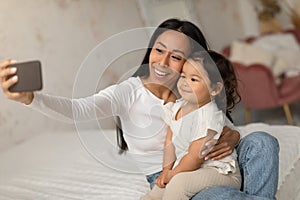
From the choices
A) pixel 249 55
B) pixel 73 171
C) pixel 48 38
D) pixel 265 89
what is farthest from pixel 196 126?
pixel 249 55

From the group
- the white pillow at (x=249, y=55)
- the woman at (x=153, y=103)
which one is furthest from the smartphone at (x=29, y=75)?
the white pillow at (x=249, y=55)

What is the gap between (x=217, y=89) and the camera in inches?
36.4

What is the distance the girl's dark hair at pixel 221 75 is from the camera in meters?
0.91

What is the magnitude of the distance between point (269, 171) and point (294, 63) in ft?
6.49

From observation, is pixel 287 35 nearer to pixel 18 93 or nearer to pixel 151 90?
pixel 151 90

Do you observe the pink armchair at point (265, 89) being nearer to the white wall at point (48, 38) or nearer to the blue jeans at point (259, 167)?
the white wall at point (48, 38)

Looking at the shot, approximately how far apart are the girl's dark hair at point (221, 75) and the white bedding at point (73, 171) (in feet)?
0.76

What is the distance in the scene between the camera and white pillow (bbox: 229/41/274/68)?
2840 millimetres

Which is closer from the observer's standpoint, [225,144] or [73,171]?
[225,144]

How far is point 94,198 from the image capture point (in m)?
1.10

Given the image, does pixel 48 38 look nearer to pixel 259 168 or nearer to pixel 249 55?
pixel 259 168

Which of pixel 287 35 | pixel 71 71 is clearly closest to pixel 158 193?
pixel 71 71

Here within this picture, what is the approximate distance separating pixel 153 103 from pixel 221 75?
5.5 inches

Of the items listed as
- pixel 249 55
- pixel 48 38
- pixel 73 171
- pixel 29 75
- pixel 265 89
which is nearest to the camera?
pixel 29 75
